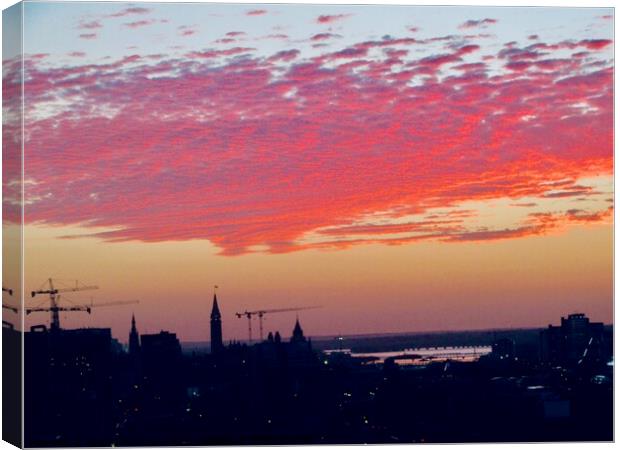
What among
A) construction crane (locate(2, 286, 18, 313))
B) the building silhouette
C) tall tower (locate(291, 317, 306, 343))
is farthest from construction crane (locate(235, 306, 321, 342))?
the building silhouette

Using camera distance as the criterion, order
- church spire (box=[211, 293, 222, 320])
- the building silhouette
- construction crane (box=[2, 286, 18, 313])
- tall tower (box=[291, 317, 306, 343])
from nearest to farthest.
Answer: construction crane (box=[2, 286, 18, 313]), church spire (box=[211, 293, 222, 320]), tall tower (box=[291, 317, 306, 343]), the building silhouette

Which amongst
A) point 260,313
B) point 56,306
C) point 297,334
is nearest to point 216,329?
point 260,313

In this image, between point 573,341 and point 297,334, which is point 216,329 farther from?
point 573,341

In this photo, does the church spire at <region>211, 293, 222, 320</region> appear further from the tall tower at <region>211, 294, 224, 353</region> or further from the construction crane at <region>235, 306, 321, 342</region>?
the construction crane at <region>235, 306, 321, 342</region>

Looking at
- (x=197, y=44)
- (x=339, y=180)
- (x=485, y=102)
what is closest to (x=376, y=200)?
(x=339, y=180)

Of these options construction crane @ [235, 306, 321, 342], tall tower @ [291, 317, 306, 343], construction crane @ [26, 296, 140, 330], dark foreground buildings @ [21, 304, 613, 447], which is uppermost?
construction crane @ [26, 296, 140, 330]

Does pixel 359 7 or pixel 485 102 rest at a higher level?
pixel 359 7

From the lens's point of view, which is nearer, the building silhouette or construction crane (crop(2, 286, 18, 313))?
construction crane (crop(2, 286, 18, 313))

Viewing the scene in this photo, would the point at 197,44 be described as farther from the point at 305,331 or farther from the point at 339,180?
the point at 305,331
